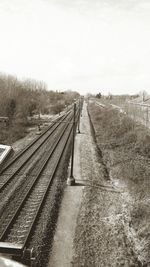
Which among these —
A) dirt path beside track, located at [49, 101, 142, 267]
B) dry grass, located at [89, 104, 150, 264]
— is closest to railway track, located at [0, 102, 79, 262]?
dirt path beside track, located at [49, 101, 142, 267]

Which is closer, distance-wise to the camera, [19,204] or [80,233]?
[80,233]

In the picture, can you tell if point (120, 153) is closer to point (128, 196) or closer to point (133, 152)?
point (133, 152)

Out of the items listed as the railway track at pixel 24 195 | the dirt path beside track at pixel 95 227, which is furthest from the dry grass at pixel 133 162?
the railway track at pixel 24 195

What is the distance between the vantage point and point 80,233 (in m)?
Answer: 10.8

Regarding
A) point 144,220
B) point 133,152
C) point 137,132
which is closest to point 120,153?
point 133,152

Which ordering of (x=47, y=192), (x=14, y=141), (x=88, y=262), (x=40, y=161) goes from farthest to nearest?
(x=14, y=141)
(x=40, y=161)
(x=47, y=192)
(x=88, y=262)

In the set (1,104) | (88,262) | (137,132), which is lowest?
(88,262)

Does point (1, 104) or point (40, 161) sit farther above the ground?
point (1, 104)

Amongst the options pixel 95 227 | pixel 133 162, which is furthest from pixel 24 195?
pixel 133 162

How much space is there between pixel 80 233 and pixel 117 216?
7.77ft

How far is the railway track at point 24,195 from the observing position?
9.83 m

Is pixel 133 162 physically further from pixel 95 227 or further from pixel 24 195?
pixel 95 227

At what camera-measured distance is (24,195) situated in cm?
1401

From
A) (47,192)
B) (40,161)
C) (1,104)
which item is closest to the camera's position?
(47,192)
